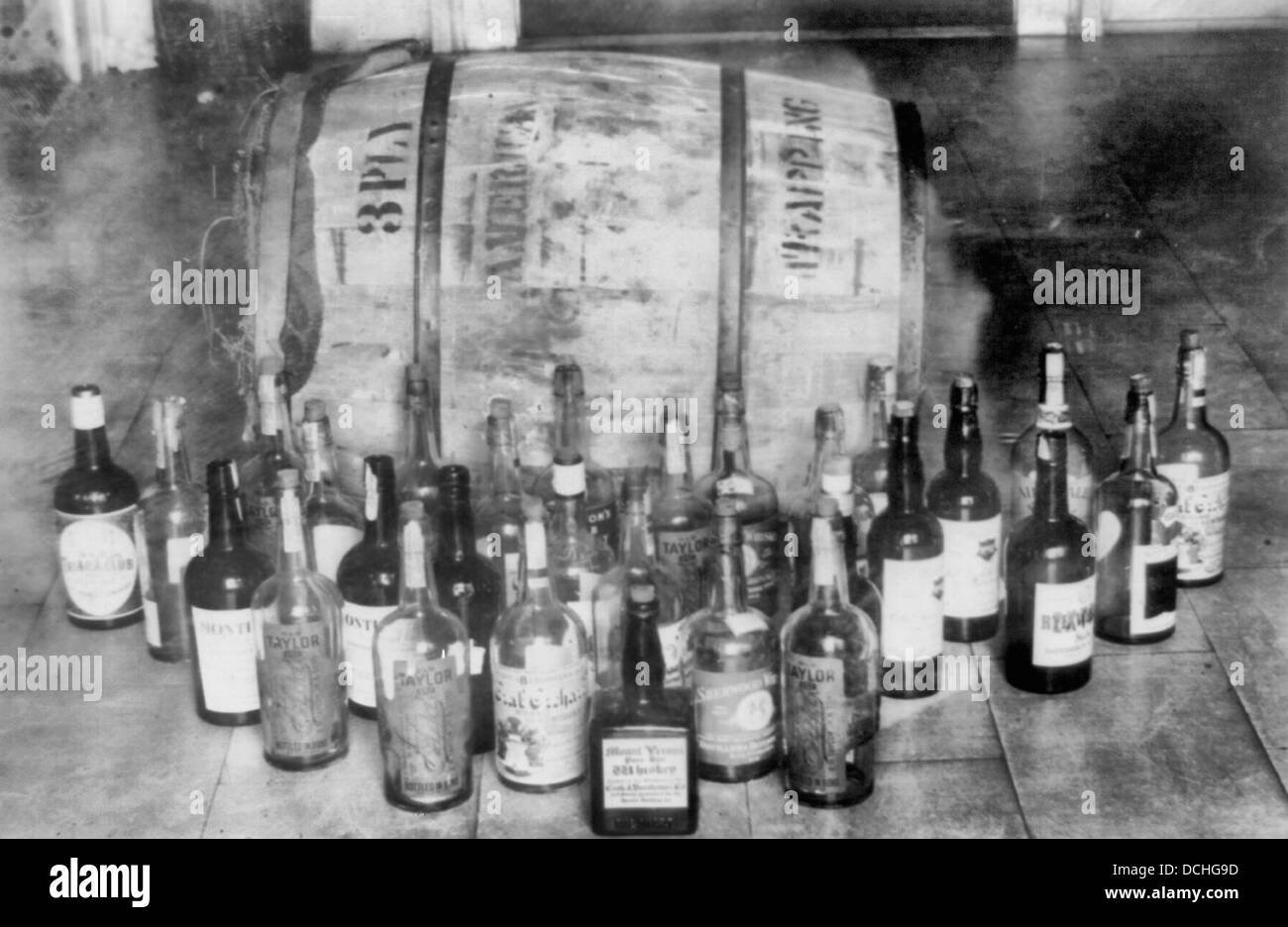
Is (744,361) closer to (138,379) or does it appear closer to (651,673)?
(651,673)

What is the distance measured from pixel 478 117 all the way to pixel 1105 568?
1.06 m

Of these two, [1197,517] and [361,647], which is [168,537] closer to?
[361,647]

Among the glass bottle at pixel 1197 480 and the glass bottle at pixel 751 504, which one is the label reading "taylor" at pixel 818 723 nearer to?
the glass bottle at pixel 751 504

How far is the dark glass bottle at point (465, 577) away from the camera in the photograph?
75.0 inches

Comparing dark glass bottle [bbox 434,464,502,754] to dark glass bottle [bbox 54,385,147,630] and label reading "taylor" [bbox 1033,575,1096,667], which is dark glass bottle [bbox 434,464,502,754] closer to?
dark glass bottle [bbox 54,385,147,630]

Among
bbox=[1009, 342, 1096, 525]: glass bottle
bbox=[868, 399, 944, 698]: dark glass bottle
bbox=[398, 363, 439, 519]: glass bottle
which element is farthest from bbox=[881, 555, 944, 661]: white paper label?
bbox=[398, 363, 439, 519]: glass bottle

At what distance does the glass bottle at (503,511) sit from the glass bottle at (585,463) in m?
0.05

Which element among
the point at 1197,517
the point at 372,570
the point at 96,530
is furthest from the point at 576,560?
the point at 1197,517

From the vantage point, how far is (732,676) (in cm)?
183

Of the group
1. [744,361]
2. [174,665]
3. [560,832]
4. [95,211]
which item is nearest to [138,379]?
[95,211]

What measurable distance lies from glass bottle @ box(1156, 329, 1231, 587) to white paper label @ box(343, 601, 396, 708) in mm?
1153

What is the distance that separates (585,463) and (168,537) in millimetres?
581

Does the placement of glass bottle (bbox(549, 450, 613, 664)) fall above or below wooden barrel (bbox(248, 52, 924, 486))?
below

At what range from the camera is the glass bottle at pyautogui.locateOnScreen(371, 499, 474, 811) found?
1.79 metres
